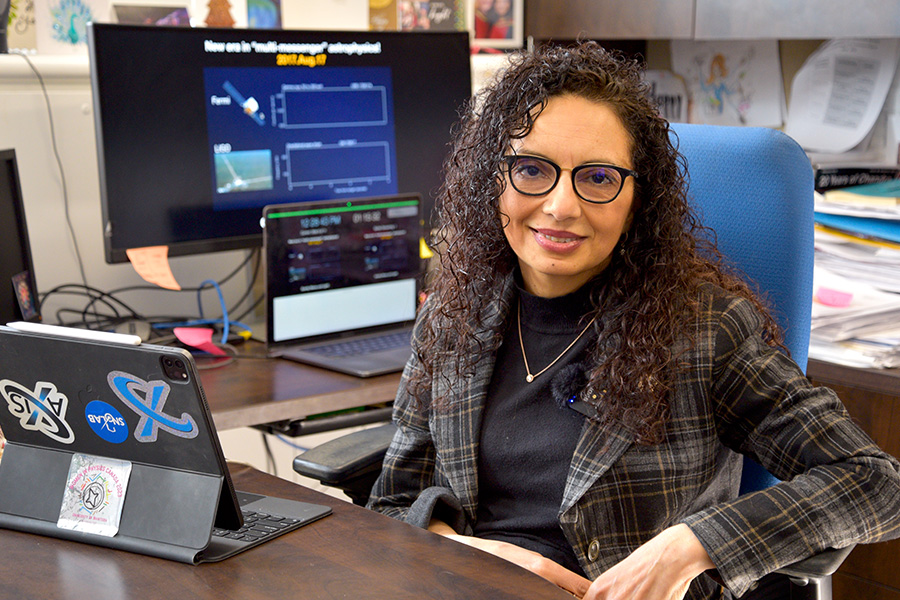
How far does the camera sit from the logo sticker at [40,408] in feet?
3.17

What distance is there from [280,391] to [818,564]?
839 millimetres

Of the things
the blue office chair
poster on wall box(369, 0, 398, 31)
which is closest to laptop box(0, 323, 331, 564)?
the blue office chair

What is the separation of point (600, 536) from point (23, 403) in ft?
2.13

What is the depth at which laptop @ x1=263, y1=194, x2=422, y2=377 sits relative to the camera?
1.74 meters

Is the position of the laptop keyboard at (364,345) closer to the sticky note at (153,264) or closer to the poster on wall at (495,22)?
the sticky note at (153,264)

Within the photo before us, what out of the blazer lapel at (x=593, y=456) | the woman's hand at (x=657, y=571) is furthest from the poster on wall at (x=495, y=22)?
the woman's hand at (x=657, y=571)

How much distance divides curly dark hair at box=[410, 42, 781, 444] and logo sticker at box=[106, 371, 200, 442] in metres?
0.45

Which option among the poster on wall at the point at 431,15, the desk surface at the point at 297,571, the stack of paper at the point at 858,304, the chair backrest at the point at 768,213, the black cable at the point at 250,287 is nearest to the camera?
the desk surface at the point at 297,571

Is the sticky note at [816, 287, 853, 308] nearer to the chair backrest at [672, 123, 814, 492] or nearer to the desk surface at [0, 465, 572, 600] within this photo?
the chair backrest at [672, 123, 814, 492]

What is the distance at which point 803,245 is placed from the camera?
1.24 metres

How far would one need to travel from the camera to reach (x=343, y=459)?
137 centimetres

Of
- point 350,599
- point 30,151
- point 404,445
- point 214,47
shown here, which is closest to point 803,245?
point 404,445

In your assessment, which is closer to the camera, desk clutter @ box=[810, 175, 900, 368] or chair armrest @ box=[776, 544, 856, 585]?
Answer: chair armrest @ box=[776, 544, 856, 585]

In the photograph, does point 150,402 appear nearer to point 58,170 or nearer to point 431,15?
point 58,170
